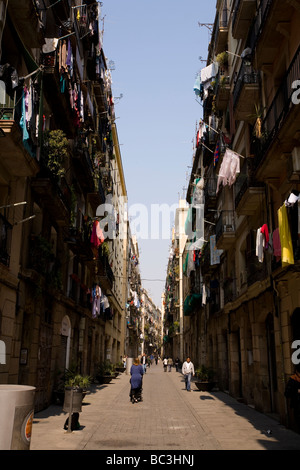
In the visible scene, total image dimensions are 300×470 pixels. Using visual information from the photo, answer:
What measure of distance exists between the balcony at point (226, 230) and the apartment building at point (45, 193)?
6.11m

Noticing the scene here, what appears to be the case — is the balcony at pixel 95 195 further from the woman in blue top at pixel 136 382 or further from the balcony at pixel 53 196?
the woman in blue top at pixel 136 382

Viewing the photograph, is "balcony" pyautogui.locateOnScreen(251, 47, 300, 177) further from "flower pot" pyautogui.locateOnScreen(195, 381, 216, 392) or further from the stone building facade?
"flower pot" pyautogui.locateOnScreen(195, 381, 216, 392)

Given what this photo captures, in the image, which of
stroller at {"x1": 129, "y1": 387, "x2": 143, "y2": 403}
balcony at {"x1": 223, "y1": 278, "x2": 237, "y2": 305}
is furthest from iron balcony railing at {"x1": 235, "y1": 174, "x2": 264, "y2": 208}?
stroller at {"x1": 129, "y1": 387, "x2": 143, "y2": 403}

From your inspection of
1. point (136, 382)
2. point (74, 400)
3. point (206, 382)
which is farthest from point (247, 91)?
point (206, 382)

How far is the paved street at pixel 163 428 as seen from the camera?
9.56m

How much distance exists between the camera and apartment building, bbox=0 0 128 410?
11109 millimetres

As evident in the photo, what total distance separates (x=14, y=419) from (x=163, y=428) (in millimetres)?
6998

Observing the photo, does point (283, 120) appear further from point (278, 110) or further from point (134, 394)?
point (134, 394)

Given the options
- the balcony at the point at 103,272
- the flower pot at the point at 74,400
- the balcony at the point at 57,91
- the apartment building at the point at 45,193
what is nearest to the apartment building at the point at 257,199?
the flower pot at the point at 74,400

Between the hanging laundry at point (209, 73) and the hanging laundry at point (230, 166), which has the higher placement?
the hanging laundry at point (209, 73)

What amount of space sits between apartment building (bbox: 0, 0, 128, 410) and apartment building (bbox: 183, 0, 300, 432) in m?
6.35

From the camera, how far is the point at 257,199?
51.3 feet
